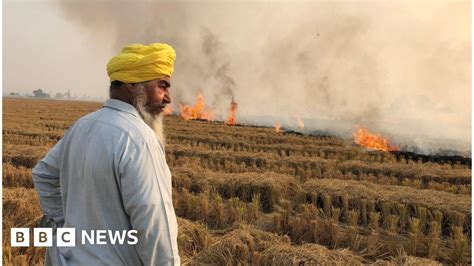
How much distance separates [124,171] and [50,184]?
0.71 meters

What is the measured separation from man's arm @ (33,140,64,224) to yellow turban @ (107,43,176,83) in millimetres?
491

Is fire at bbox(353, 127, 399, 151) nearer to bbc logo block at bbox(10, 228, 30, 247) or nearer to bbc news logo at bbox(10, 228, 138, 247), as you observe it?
bbc logo block at bbox(10, 228, 30, 247)

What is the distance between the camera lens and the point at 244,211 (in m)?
5.73

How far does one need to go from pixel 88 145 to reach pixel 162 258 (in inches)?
22.6

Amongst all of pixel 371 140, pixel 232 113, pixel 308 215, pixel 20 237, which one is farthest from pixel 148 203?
pixel 232 113

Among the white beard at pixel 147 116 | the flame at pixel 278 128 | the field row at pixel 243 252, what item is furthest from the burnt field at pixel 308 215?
the flame at pixel 278 128

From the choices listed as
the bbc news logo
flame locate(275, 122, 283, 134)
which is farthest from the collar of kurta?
A: flame locate(275, 122, 283, 134)

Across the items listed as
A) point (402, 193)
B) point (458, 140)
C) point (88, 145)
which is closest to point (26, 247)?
point (88, 145)

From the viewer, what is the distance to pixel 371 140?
16.1 m

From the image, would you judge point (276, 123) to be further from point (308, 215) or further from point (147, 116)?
point (147, 116)

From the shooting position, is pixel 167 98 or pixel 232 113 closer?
pixel 167 98

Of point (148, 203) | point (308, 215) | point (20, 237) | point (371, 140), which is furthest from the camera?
point (371, 140)

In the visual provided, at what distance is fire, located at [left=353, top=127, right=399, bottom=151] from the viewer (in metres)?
15.0

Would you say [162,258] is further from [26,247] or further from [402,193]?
[402,193]
